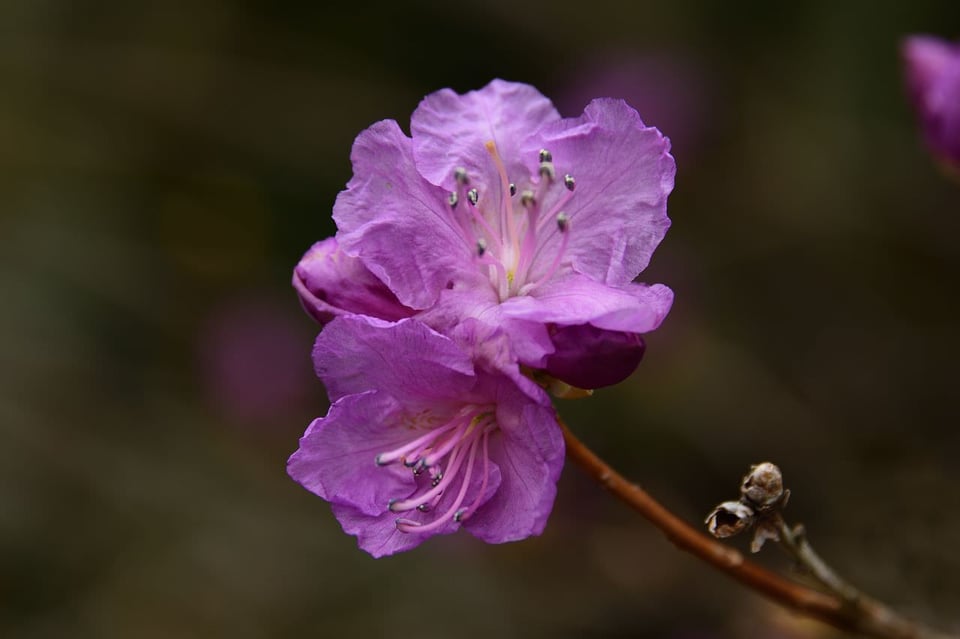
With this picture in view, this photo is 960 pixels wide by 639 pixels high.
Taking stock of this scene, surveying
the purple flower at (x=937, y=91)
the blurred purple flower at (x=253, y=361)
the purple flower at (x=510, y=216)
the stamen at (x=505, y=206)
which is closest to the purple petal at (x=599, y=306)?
the purple flower at (x=510, y=216)

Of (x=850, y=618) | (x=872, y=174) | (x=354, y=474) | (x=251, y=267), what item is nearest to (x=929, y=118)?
(x=850, y=618)

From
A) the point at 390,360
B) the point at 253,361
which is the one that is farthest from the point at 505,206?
the point at 253,361

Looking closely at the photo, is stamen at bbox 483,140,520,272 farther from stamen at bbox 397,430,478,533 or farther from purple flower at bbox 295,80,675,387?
stamen at bbox 397,430,478,533

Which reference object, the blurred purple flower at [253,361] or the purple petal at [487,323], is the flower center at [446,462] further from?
the blurred purple flower at [253,361]

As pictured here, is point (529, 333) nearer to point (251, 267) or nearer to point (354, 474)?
point (354, 474)

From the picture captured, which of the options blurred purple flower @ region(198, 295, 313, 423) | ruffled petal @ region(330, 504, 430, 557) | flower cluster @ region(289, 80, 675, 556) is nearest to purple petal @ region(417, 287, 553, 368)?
flower cluster @ region(289, 80, 675, 556)

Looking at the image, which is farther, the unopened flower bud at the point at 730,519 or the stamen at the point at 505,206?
the stamen at the point at 505,206
